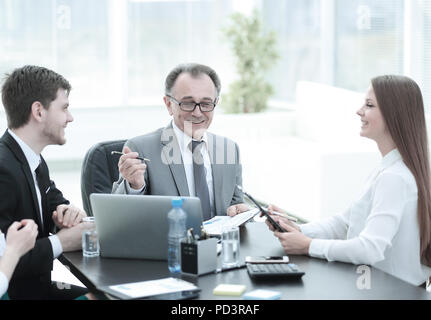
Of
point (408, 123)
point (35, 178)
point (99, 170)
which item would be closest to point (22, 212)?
point (35, 178)

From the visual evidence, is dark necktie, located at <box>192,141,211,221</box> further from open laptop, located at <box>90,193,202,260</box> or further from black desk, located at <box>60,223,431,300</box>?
open laptop, located at <box>90,193,202,260</box>

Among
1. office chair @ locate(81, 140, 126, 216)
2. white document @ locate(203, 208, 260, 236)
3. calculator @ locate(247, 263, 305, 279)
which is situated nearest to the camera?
calculator @ locate(247, 263, 305, 279)

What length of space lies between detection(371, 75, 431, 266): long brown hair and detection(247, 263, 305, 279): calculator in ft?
1.80

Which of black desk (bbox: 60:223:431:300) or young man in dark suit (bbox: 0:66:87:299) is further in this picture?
young man in dark suit (bbox: 0:66:87:299)

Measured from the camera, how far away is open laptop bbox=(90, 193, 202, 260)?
222cm

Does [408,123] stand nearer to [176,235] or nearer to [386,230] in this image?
[386,230]

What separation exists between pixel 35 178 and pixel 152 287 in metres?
0.84

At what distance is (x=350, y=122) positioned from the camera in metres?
6.06

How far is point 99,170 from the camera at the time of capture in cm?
338

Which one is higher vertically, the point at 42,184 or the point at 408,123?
the point at 408,123

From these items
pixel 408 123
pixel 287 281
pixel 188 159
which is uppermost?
pixel 408 123

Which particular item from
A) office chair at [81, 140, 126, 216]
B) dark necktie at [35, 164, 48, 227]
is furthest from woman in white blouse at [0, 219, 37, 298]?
office chair at [81, 140, 126, 216]

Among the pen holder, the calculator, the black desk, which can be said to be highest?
the pen holder
